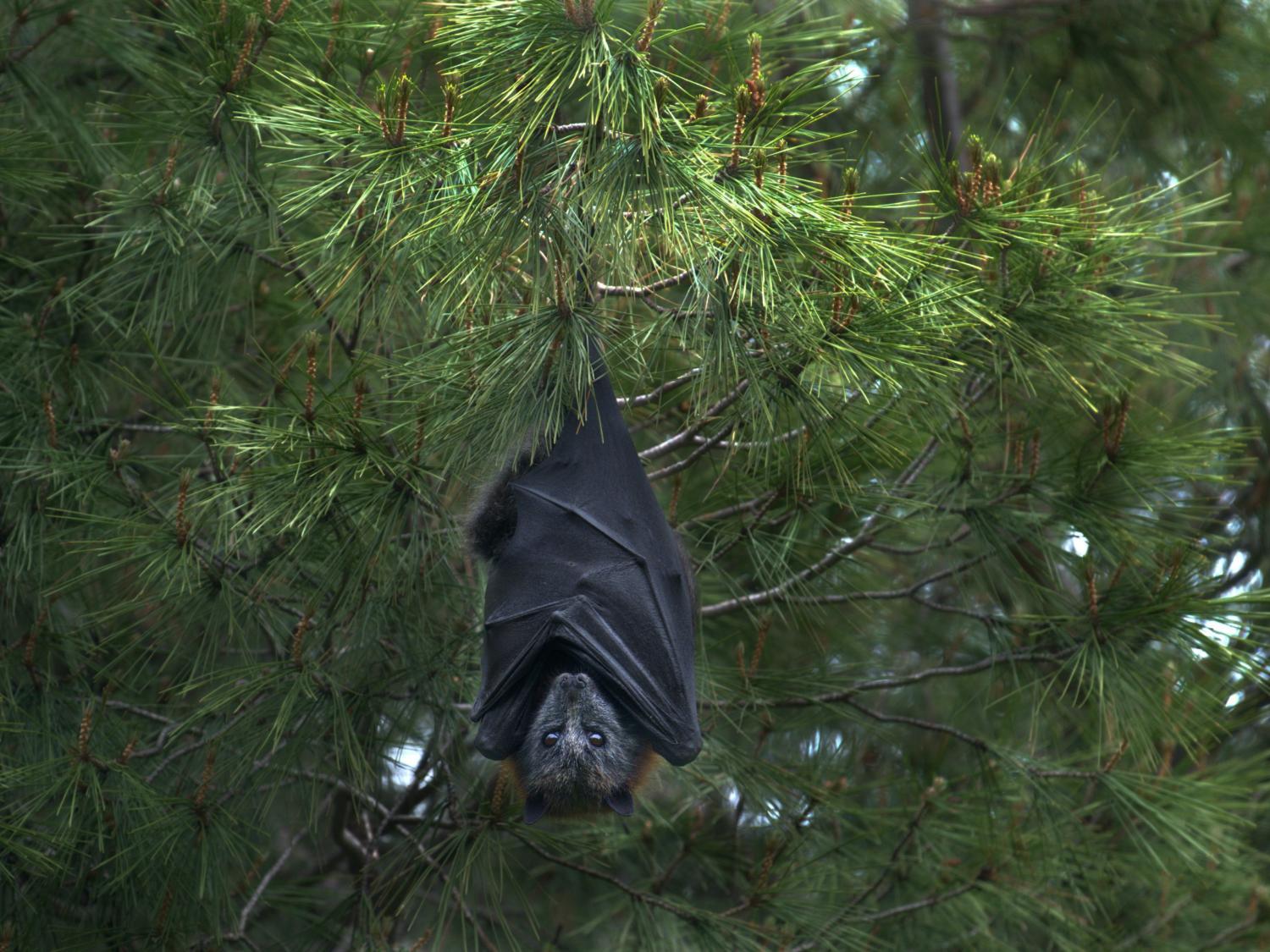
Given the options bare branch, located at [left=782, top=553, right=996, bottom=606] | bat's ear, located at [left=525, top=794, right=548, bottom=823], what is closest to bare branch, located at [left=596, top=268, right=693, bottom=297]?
bare branch, located at [left=782, top=553, right=996, bottom=606]

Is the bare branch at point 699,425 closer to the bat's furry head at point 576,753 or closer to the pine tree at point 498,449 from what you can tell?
the pine tree at point 498,449

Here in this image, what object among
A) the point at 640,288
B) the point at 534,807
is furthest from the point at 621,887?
the point at 640,288

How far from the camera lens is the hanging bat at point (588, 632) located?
112 inches

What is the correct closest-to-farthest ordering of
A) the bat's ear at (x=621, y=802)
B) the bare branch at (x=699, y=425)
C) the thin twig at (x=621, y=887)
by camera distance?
the bat's ear at (x=621, y=802) < the bare branch at (x=699, y=425) < the thin twig at (x=621, y=887)

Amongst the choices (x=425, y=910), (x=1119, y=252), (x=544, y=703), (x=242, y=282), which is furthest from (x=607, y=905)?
(x=1119, y=252)

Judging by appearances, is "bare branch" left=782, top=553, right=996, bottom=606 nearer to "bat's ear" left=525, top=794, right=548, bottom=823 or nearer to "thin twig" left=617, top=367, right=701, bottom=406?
"thin twig" left=617, top=367, right=701, bottom=406

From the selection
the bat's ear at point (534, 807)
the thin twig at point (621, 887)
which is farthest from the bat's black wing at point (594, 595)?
the thin twig at point (621, 887)

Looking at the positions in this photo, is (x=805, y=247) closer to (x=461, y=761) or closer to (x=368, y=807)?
(x=461, y=761)

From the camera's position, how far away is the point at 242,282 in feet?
12.9

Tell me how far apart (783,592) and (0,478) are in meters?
1.95

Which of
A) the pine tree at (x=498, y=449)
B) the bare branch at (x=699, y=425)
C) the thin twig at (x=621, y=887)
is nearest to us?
the pine tree at (x=498, y=449)

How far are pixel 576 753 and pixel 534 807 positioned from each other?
6.5 inches

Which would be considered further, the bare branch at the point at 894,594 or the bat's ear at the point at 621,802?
the bare branch at the point at 894,594

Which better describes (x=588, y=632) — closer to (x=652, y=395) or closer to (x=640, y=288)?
(x=652, y=395)
